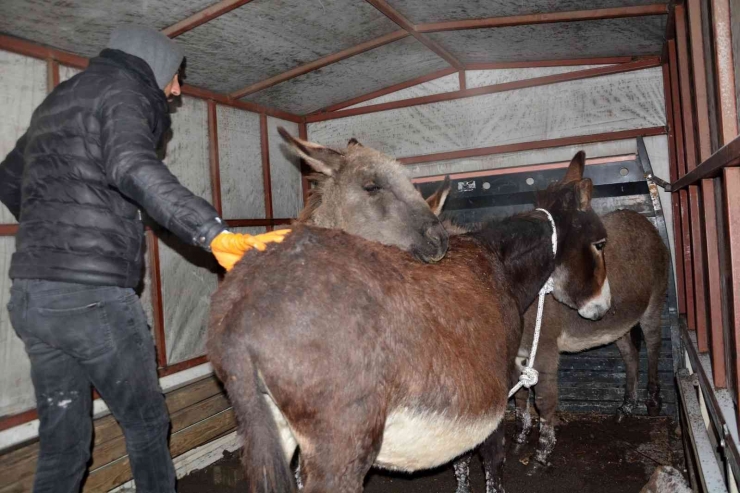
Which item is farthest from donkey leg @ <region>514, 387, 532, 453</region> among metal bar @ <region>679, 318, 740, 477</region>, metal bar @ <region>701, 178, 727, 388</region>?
metal bar @ <region>701, 178, 727, 388</region>

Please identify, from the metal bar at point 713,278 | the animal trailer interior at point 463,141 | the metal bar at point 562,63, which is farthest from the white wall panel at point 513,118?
the metal bar at point 713,278

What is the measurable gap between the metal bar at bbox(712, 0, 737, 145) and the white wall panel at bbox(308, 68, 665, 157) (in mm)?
3479

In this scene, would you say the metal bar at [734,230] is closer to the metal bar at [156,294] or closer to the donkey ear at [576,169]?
the donkey ear at [576,169]

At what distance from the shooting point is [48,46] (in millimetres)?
3818

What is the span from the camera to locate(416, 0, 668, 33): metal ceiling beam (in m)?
4.30

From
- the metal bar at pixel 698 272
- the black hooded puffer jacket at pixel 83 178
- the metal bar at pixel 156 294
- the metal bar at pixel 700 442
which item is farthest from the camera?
the metal bar at pixel 156 294

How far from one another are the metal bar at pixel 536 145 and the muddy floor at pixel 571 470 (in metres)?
3.29

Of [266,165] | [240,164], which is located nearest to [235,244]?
[240,164]

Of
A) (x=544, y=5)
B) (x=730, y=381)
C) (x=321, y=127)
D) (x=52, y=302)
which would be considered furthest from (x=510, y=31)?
(x=52, y=302)

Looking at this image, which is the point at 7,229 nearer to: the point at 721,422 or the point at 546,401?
the point at 721,422

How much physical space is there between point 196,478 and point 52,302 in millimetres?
3112

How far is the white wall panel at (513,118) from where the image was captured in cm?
570

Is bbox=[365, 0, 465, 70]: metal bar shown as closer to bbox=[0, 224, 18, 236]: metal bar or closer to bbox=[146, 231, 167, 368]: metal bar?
bbox=[146, 231, 167, 368]: metal bar

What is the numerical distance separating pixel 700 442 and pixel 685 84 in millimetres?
2934
